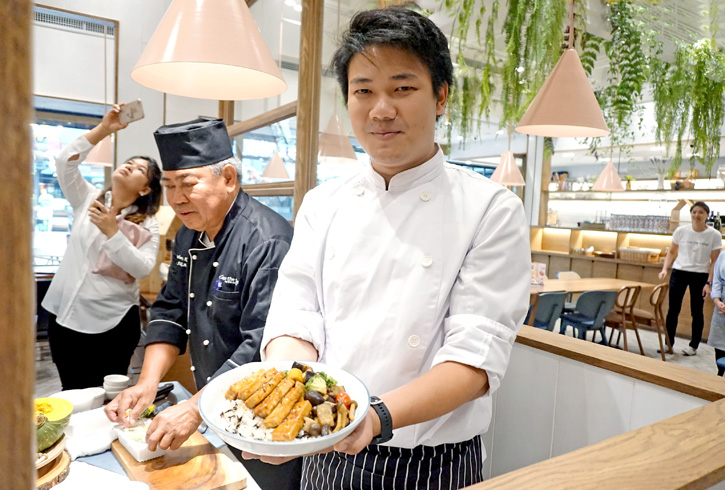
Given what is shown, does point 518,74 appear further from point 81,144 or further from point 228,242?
point 81,144

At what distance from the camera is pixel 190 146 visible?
167 cm

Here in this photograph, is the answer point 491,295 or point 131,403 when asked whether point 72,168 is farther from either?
point 491,295

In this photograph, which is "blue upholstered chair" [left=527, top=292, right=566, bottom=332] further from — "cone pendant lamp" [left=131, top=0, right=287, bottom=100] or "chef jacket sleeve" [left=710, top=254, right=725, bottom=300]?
"cone pendant lamp" [left=131, top=0, right=287, bottom=100]

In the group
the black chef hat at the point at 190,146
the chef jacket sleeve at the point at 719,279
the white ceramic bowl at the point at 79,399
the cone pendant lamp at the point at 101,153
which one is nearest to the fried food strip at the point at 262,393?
the white ceramic bowl at the point at 79,399

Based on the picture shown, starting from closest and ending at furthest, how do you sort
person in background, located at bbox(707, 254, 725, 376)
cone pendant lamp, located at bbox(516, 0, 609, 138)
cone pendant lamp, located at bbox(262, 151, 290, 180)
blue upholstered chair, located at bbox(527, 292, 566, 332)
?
cone pendant lamp, located at bbox(516, 0, 609, 138) < cone pendant lamp, located at bbox(262, 151, 290, 180) < person in background, located at bbox(707, 254, 725, 376) < blue upholstered chair, located at bbox(527, 292, 566, 332)

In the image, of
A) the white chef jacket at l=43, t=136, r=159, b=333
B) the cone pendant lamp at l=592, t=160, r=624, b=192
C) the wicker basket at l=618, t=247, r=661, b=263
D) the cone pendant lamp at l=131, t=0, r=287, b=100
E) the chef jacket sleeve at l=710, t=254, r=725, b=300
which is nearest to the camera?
the cone pendant lamp at l=131, t=0, r=287, b=100

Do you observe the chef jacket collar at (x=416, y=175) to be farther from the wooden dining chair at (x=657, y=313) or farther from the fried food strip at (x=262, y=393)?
the wooden dining chair at (x=657, y=313)

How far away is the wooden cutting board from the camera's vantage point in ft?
3.76

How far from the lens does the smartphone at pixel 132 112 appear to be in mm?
1948

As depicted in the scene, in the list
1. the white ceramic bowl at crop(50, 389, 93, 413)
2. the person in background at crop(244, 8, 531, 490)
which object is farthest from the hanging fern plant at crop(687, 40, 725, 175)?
the white ceramic bowl at crop(50, 389, 93, 413)

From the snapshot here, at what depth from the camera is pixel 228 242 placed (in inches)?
67.7

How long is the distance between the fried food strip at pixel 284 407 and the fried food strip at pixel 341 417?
79mm

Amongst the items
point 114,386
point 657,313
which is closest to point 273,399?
point 114,386

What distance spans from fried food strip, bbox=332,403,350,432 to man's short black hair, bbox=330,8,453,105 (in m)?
0.73
